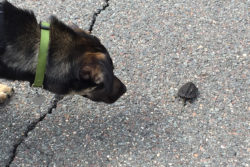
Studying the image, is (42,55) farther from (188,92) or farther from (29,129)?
(188,92)

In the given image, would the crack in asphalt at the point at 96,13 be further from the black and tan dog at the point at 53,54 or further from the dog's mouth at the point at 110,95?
the black and tan dog at the point at 53,54

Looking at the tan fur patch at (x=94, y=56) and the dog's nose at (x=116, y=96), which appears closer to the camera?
the tan fur patch at (x=94, y=56)

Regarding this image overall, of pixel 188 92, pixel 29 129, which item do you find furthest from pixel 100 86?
pixel 188 92

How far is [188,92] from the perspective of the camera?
3914mm

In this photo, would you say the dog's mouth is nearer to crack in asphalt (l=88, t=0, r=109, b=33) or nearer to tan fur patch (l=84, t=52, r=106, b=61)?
tan fur patch (l=84, t=52, r=106, b=61)

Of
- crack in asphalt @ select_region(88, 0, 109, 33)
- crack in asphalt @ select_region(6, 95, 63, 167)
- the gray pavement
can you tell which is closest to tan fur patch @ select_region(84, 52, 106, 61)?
the gray pavement

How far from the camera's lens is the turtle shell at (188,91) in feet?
12.8

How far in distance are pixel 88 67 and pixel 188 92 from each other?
4.27 feet

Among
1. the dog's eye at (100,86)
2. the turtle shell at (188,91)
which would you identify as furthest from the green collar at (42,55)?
the turtle shell at (188,91)

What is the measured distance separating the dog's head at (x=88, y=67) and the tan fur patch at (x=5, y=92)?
0.98 meters

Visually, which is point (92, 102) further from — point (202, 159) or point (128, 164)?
point (202, 159)

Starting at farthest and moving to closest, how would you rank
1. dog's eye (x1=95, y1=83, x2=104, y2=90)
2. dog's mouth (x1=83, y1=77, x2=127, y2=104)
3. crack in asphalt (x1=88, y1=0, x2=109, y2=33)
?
crack in asphalt (x1=88, y1=0, x2=109, y2=33) < dog's mouth (x1=83, y1=77, x2=127, y2=104) < dog's eye (x1=95, y1=83, x2=104, y2=90)

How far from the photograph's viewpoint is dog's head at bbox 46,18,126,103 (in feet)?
9.96

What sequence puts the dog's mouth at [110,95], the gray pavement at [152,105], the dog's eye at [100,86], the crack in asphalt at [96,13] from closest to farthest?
the dog's eye at [100,86] → the dog's mouth at [110,95] → the gray pavement at [152,105] → the crack in asphalt at [96,13]
